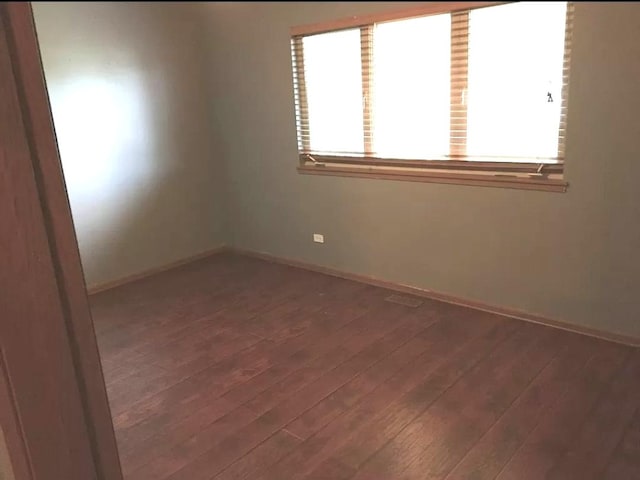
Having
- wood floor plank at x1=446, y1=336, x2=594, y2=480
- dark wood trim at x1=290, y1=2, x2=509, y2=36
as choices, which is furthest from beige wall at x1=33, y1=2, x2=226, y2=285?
wood floor plank at x1=446, y1=336, x2=594, y2=480

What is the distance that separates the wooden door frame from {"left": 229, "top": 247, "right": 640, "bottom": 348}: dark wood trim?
2.43 meters

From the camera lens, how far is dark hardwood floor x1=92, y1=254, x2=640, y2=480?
6.39 ft

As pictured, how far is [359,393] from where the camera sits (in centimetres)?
240

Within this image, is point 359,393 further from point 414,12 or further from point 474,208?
point 414,12

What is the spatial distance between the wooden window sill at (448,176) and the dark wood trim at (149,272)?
1.24 meters

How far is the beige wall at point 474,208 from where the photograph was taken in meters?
2.55

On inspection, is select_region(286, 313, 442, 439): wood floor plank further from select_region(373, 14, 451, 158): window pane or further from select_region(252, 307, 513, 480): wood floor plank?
select_region(373, 14, 451, 158): window pane

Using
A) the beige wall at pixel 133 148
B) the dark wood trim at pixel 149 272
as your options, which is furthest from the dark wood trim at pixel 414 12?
the dark wood trim at pixel 149 272

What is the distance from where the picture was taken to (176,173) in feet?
14.2

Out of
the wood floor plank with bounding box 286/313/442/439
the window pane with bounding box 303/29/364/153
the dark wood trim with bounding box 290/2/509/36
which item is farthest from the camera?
the window pane with bounding box 303/29/364/153

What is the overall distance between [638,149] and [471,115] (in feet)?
2.89

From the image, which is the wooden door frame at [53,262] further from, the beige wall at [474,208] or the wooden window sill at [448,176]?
the wooden window sill at [448,176]

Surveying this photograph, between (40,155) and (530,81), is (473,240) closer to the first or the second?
(530,81)

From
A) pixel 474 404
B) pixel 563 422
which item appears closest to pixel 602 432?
pixel 563 422
